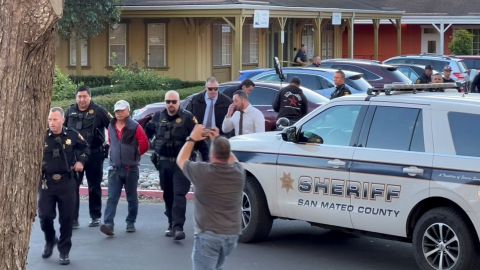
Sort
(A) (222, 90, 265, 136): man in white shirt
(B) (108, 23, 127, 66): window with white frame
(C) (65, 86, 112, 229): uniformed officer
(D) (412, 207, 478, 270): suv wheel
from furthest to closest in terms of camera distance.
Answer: (B) (108, 23, 127, 66): window with white frame, (A) (222, 90, 265, 136): man in white shirt, (C) (65, 86, 112, 229): uniformed officer, (D) (412, 207, 478, 270): suv wheel

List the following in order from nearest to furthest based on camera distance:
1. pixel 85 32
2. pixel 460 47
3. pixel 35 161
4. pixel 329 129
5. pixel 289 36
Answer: pixel 35 161 < pixel 329 129 < pixel 85 32 < pixel 289 36 < pixel 460 47

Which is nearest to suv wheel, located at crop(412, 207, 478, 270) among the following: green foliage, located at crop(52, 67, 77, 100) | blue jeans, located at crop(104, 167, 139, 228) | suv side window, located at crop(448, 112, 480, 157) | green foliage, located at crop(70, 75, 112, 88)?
suv side window, located at crop(448, 112, 480, 157)

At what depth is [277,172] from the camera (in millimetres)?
10516

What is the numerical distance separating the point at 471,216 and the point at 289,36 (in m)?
29.8

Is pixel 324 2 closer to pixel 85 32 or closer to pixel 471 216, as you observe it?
pixel 85 32

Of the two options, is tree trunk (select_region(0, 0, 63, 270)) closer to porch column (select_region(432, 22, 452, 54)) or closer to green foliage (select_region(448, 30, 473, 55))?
green foliage (select_region(448, 30, 473, 55))

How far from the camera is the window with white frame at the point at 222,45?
33.2 meters

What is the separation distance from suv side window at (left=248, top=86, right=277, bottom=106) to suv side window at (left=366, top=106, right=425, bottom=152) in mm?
8619

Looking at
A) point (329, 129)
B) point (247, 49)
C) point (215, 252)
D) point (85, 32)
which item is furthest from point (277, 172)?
point (247, 49)

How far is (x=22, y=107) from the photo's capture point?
12.7 feet

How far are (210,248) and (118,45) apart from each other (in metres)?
27.1

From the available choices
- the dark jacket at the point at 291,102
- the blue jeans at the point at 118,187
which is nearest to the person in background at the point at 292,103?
the dark jacket at the point at 291,102

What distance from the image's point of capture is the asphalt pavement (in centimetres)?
1014

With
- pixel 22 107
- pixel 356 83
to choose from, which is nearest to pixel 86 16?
pixel 356 83
